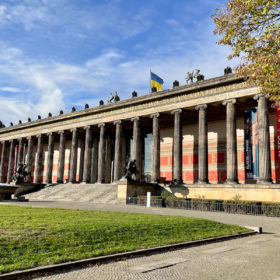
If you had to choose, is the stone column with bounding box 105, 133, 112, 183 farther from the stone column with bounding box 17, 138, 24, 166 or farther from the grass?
the grass

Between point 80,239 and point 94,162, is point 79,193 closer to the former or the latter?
point 94,162

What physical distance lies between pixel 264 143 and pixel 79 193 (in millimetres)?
25006

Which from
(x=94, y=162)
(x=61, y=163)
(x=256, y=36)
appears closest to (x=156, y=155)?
(x=94, y=162)

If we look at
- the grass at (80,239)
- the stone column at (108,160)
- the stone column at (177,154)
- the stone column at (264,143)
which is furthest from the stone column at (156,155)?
the grass at (80,239)

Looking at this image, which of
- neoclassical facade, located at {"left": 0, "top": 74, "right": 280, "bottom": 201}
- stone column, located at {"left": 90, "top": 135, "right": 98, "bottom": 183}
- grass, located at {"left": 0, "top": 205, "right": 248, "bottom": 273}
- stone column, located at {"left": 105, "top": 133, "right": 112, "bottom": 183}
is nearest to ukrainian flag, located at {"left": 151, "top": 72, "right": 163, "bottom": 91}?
neoclassical facade, located at {"left": 0, "top": 74, "right": 280, "bottom": 201}

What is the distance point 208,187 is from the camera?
119ft

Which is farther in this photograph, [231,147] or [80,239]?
[231,147]

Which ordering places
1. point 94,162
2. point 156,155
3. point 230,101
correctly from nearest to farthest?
point 230,101 < point 156,155 < point 94,162

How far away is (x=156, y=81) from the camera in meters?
49.5

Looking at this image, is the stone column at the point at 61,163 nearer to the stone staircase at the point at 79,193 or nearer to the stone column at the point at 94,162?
the stone staircase at the point at 79,193

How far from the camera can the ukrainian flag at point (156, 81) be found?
4878 cm

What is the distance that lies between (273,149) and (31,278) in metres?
37.2

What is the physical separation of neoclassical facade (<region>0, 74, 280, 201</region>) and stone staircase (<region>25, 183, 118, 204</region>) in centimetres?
280

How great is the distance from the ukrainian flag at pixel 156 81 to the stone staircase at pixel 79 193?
1701 cm
